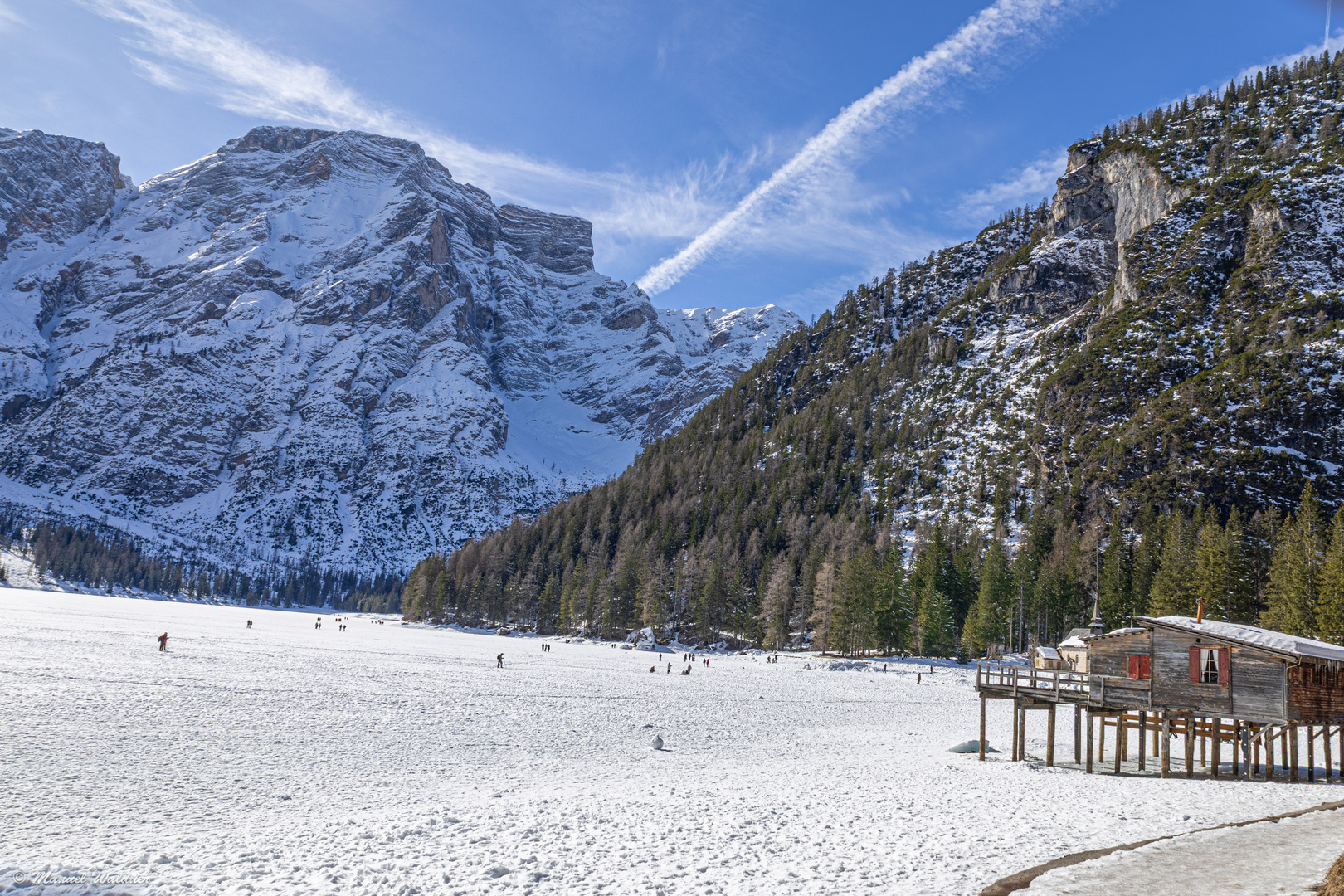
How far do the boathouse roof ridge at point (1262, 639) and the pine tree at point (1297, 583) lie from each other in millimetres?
33163

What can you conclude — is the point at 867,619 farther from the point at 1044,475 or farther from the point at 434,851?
the point at 434,851

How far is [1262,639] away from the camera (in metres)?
28.7

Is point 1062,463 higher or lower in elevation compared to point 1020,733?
higher

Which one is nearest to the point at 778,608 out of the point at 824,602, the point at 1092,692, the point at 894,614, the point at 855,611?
the point at 824,602

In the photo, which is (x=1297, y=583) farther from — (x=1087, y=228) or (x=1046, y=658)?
(x=1087, y=228)

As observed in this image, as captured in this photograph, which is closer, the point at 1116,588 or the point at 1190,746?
the point at 1190,746

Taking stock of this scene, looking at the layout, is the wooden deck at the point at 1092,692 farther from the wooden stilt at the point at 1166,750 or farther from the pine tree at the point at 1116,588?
the pine tree at the point at 1116,588

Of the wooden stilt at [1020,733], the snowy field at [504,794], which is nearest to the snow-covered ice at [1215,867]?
the snowy field at [504,794]

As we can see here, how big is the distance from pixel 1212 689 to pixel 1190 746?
241 cm

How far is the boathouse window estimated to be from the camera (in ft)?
95.1

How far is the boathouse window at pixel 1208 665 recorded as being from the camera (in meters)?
29.0

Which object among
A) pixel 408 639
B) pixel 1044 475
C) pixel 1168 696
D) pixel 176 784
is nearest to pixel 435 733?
pixel 176 784

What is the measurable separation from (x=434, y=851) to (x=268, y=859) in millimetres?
3283

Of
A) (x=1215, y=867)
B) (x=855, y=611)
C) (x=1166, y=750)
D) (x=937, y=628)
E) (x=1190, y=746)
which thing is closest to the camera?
(x=1215, y=867)
